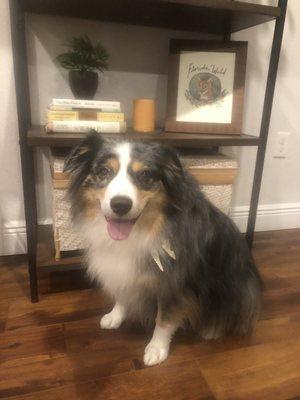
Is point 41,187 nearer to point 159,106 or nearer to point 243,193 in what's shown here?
point 159,106

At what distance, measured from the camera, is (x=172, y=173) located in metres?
1.15

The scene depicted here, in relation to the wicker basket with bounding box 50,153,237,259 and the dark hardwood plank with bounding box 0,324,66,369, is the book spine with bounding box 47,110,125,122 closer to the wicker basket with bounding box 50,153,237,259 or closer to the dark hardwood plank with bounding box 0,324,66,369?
the wicker basket with bounding box 50,153,237,259

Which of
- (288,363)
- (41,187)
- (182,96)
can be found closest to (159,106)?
(182,96)

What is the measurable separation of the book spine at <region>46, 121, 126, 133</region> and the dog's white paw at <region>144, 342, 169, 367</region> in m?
0.89

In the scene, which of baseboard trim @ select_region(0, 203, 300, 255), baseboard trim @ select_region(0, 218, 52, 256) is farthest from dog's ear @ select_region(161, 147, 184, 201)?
baseboard trim @ select_region(0, 203, 300, 255)

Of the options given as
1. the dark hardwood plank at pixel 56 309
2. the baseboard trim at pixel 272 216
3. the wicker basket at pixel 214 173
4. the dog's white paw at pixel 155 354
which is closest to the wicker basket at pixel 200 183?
the wicker basket at pixel 214 173

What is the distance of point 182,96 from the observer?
5.41 ft

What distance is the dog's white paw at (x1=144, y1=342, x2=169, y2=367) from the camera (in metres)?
1.26

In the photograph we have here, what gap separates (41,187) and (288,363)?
1.47 meters

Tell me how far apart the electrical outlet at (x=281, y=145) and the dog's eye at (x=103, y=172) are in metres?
1.51

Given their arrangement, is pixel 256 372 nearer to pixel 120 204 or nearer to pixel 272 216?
pixel 120 204

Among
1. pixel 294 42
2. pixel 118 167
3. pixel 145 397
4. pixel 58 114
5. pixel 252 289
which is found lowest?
pixel 145 397

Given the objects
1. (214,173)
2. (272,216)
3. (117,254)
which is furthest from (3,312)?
(272,216)

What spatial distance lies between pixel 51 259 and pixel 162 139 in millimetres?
761
